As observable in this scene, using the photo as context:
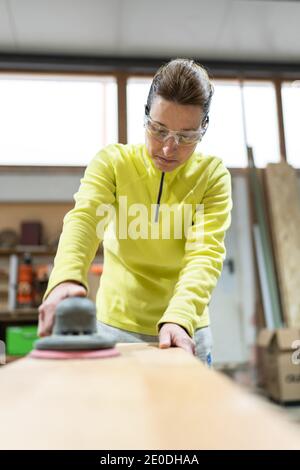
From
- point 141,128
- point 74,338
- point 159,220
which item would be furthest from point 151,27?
point 74,338

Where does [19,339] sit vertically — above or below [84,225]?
above

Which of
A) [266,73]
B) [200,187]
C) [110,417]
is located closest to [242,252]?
[266,73]

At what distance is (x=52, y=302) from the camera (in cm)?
89

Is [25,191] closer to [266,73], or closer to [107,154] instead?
[266,73]

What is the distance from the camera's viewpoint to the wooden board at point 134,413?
33 centimetres

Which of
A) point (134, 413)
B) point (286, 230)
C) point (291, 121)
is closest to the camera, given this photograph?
point (134, 413)

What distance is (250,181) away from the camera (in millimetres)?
4648

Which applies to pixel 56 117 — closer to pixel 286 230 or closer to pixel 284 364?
pixel 286 230

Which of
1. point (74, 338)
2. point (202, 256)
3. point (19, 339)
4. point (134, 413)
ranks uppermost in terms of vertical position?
point (19, 339)

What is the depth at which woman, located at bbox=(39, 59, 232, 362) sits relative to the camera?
44.0 inches

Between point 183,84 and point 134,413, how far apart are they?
0.89 m

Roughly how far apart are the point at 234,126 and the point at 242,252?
4.13 ft

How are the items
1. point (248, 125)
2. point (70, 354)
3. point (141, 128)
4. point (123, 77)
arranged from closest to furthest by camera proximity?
point (70, 354)
point (141, 128)
point (123, 77)
point (248, 125)
